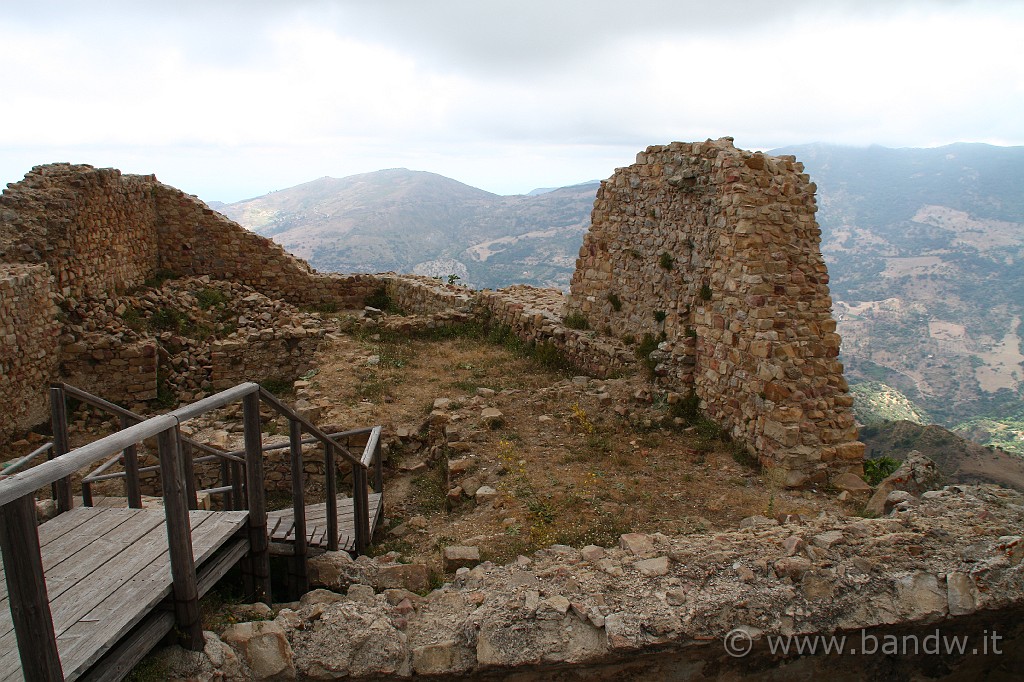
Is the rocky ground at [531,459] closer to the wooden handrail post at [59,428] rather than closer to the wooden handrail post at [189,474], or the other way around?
the wooden handrail post at [189,474]

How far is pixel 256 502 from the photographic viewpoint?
12.5 ft

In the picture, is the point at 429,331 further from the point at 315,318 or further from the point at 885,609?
the point at 885,609

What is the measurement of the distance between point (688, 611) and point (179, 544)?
2.76 meters

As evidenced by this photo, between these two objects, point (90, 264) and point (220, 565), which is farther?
point (90, 264)

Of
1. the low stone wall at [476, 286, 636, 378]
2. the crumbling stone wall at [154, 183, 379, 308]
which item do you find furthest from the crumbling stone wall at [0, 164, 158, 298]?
the low stone wall at [476, 286, 636, 378]

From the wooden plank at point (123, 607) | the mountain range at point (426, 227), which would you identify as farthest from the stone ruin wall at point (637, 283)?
the mountain range at point (426, 227)

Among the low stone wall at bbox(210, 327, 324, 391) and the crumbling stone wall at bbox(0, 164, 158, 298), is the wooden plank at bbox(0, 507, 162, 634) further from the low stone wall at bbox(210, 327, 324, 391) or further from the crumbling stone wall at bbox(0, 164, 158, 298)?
the crumbling stone wall at bbox(0, 164, 158, 298)

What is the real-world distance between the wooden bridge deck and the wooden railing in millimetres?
139

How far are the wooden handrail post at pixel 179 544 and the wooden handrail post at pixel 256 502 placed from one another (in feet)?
1.96

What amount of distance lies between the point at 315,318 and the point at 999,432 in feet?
138

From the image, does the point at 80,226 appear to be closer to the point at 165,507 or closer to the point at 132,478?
the point at 132,478

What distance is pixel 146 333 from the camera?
10906 mm

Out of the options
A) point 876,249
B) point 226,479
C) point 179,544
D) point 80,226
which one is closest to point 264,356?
point 80,226

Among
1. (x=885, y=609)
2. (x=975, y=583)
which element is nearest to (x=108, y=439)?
(x=885, y=609)
